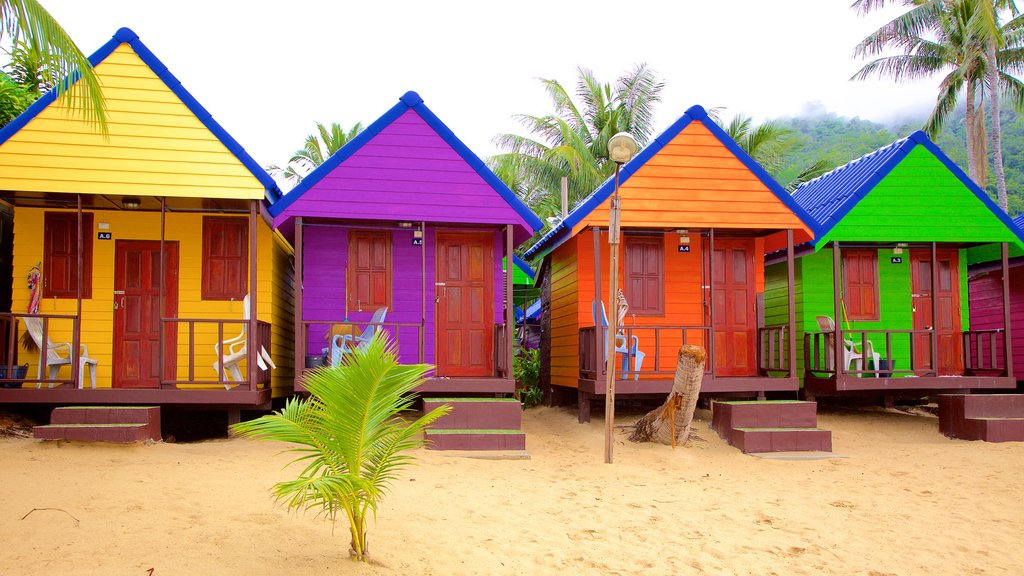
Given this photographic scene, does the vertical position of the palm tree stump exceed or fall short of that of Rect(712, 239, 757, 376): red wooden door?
it falls short

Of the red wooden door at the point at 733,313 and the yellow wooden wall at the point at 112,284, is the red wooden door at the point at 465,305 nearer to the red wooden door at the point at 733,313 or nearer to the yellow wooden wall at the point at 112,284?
the yellow wooden wall at the point at 112,284

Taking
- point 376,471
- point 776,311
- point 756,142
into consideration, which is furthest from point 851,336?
point 756,142

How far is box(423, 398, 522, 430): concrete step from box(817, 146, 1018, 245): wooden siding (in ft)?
19.4

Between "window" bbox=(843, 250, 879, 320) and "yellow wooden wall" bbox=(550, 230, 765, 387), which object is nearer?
"yellow wooden wall" bbox=(550, 230, 765, 387)

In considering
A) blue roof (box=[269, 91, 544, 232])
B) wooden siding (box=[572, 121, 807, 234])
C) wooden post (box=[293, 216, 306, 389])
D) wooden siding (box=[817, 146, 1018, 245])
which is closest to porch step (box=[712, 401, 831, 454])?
wooden siding (box=[572, 121, 807, 234])

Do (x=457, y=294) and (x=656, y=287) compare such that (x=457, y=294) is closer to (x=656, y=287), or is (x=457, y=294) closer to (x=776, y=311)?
(x=656, y=287)

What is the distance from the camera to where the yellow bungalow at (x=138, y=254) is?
10.1 meters

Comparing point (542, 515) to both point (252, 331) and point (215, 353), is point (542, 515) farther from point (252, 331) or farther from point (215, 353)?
point (215, 353)

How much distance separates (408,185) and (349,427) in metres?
6.58

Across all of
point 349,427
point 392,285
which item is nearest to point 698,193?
point 392,285

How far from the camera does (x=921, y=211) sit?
42.0 ft

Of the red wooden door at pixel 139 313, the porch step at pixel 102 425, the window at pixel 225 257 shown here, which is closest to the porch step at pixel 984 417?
the window at pixel 225 257

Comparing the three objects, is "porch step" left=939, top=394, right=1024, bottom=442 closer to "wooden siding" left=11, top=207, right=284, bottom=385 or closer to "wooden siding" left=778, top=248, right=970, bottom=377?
"wooden siding" left=778, top=248, right=970, bottom=377

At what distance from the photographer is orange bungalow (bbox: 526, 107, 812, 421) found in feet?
38.3
